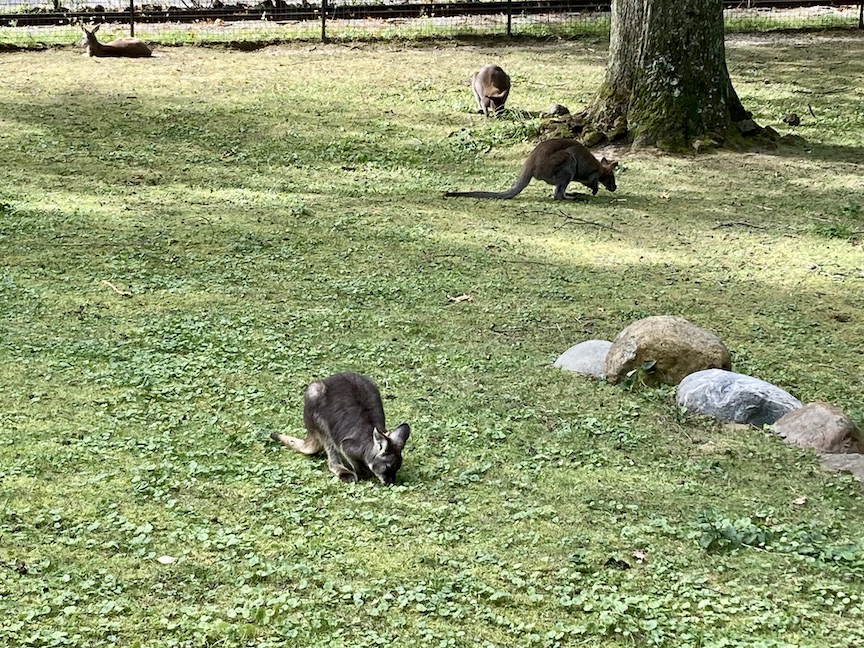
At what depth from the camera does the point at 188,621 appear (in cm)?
356

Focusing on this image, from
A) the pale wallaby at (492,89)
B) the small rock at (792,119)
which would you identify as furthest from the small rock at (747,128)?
the pale wallaby at (492,89)

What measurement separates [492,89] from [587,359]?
818 cm

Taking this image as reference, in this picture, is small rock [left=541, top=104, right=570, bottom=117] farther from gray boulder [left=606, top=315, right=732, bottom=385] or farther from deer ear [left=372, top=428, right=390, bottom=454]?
deer ear [left=372, top=428, right=390, bottom=454]

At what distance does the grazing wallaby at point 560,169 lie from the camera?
1036 cm

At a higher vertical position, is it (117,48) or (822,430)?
(117,48)

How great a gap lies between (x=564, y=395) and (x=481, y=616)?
2.26 meters

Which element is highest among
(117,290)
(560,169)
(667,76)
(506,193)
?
(667,76)

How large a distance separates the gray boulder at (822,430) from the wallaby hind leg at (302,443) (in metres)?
2.25

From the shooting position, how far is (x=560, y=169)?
34.2 feet

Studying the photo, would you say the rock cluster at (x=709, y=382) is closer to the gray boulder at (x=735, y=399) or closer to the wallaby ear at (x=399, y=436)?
the gray boulder at (x=735, y=399)

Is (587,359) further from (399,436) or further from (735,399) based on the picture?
(399,436)

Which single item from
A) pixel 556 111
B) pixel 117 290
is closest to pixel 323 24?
pixel 556 111

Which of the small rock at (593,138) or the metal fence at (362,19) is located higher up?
the metal fence at (362,19)

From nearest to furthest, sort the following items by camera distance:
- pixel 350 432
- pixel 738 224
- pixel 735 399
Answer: pixel 350 432, pixel 735 399, pixel 738 224
